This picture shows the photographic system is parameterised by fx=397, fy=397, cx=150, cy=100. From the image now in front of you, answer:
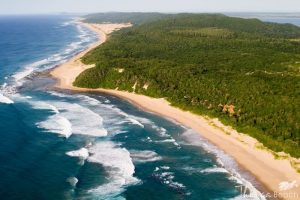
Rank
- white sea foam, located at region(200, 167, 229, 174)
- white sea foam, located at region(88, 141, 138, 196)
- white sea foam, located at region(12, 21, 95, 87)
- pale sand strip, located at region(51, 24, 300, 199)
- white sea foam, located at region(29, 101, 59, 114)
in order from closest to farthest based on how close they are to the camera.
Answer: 1. white sea foam, located at region(88, 141, 138, 196)
2. pale sand strip, located at region(51, 24, 300, 199)
3. white sea foam, located at region(200, 167, 229, 174)
4. white sea foam, located at region(29, 101, 59, 114)
5. white sea foam, located at region(12, 21, 95, 87)

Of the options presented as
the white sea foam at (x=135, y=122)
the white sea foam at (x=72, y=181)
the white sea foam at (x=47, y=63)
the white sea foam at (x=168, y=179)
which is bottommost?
the white sea foam at (x=72, y=181)

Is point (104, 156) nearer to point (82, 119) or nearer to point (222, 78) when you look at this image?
point (82, 119)

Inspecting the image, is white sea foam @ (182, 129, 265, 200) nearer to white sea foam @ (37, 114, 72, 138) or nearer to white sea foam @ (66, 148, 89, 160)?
white sea foam @ (66, 148, 89, 160)

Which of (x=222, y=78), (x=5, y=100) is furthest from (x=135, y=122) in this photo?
(x=5, y=100)

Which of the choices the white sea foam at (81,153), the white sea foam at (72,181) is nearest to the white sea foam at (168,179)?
the white sea foam at (72,181)

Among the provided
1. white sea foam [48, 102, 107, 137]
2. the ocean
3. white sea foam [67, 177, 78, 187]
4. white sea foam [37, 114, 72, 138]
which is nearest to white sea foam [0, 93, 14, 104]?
the ocean

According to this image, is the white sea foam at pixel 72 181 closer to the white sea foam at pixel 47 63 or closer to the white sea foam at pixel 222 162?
the white sea foam at pixel 222 162
